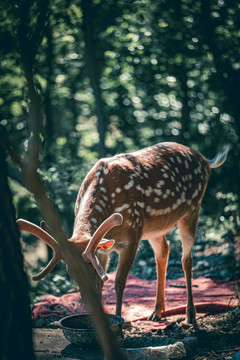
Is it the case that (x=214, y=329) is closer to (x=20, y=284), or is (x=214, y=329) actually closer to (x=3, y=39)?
(x=20, y=284)

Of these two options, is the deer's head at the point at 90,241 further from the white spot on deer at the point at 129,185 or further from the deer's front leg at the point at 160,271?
the deer's front leg at the point at 160,271

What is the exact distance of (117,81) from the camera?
337 inches

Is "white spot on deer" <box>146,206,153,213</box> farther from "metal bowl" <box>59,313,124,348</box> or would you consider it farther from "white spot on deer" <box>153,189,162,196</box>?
"metal bowl" <box>59,313,124,348</box>

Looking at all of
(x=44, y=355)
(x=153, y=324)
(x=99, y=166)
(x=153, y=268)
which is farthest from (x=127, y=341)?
(x=153, y=268)

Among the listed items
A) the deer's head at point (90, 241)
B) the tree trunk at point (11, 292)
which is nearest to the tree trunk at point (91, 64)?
the deer's head at point (90, 241)

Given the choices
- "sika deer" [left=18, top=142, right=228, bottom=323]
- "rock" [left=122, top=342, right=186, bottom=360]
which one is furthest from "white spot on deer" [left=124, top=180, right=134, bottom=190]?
"rock" [left=122, top=342, right=186, bottom=360]

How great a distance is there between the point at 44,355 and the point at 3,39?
17.4 ft

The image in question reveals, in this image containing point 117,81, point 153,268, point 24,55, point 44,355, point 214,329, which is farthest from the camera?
point 117,81

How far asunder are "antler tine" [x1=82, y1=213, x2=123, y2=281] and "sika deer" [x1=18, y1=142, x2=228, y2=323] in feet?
0.23

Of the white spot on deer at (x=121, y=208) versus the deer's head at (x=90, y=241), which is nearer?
the deer's head at (x=90, y=241)

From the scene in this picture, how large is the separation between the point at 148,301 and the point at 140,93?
4749 mm

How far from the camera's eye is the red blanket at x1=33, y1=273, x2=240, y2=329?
4.79m

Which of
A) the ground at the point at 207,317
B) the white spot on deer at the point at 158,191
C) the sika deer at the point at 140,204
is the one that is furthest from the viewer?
the white spot on deer at the point at 158,191

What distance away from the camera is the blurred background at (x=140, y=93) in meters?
6.84
